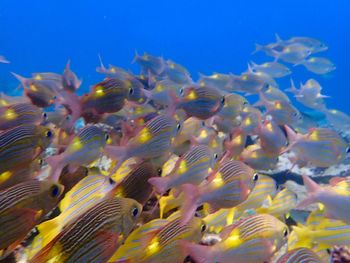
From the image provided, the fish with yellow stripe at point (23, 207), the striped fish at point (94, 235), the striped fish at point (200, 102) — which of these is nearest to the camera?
the striped fish at point (94, 235)

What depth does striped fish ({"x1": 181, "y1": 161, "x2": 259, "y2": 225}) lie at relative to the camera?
2646 mm

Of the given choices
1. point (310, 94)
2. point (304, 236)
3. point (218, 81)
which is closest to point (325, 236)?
point (304, 236)

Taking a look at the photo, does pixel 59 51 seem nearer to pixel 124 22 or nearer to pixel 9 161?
pixel 124 22

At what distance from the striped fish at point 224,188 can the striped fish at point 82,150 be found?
1.19 metres

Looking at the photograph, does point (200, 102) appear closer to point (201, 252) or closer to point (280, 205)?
point (280, 205)

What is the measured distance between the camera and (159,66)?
8602 millimetres

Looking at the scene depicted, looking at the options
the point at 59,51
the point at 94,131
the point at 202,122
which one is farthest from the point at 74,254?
the point at 59,51

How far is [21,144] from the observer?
3.06m

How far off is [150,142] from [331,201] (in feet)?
5.50

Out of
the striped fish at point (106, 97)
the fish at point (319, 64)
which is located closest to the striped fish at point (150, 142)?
the striped fish at point (106, 97)

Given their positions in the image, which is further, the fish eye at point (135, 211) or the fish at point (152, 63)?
the fish at point (152, 63)

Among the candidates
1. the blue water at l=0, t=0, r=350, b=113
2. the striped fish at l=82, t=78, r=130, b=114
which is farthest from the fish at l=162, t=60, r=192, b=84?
the blue water at l=0, t=0, r=350, b=113

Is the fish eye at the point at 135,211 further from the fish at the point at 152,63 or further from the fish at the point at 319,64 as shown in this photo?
the fish at the point at 319,64

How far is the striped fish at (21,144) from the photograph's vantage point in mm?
2969
